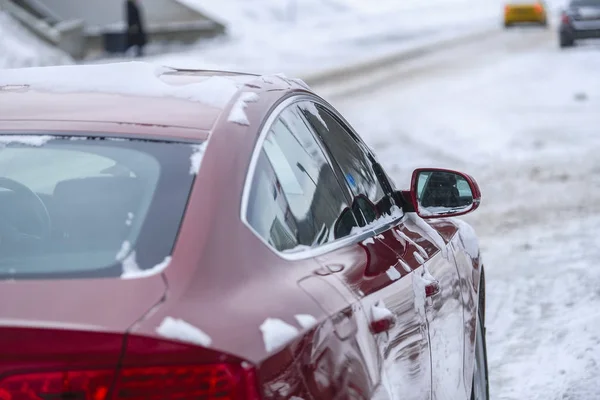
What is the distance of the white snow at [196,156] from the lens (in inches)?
114

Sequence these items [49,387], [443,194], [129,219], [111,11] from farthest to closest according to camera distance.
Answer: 1. [111,11]
2. [443,194]
3. [129,219]
4. [49,387]

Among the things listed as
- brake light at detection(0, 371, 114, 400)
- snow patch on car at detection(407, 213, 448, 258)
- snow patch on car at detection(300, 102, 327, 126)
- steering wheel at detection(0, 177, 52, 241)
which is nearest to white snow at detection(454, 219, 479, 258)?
snow patch on car at detection(407, 213, 448, 258)

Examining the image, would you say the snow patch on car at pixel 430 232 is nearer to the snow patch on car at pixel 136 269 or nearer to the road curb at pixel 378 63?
the snow patch on car at pixel 136 269

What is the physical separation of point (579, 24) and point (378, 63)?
5699 mm

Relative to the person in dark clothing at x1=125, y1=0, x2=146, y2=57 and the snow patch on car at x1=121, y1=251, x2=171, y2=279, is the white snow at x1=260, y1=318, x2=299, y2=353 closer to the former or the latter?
the snow patch on car at x1=121, y1=251, x2=171, y2=279

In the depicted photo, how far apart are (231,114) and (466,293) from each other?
1.64 meters

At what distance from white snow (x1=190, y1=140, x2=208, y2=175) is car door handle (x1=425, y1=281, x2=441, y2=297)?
105cm

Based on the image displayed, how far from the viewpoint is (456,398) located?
4.06 m

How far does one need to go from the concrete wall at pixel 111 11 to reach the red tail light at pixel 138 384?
1444 inches

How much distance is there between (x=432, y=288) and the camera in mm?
3842

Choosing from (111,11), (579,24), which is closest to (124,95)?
(579,24)

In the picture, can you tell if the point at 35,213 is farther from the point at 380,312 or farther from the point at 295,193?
the point at 380,312

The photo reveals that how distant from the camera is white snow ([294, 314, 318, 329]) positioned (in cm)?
264

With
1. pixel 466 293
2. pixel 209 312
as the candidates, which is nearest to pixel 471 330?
pixel 466 293
